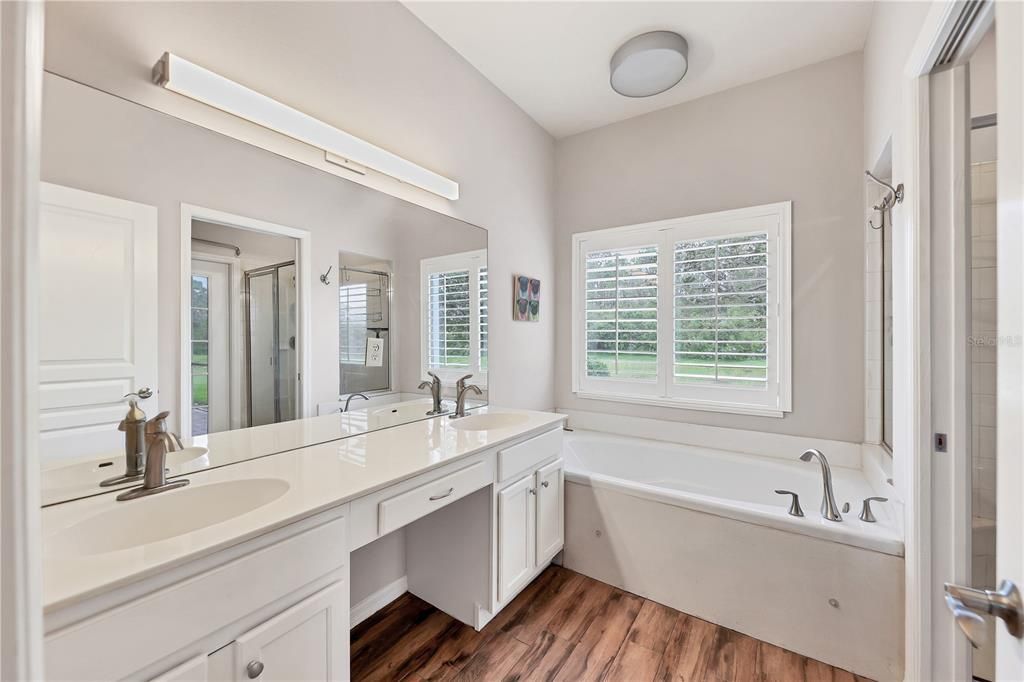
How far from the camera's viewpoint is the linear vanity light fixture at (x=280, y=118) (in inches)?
50.1

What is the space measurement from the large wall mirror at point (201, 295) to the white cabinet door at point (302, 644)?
56 centimetres

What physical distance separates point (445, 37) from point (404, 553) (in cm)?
258

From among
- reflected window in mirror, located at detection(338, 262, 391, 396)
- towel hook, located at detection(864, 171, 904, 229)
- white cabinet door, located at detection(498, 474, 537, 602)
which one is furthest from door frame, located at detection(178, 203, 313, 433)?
towel hook, located at detection(864, 171, 904, 229)

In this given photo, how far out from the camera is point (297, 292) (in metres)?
1.58

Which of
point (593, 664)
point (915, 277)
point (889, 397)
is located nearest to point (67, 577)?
point (593, 664)

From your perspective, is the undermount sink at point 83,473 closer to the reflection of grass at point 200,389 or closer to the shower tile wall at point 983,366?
the reflection of grass at point 200,389

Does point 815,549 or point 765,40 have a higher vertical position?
point 765,40

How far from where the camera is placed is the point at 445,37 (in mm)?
2238

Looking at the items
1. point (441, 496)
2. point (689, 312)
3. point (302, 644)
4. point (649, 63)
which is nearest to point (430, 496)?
point (441, 496)

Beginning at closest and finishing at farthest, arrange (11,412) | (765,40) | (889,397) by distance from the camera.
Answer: (11,412), (889,397), (765,40)

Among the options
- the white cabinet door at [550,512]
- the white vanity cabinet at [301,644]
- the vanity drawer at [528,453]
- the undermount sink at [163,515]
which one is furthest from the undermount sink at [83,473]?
the white cabinet door at [550,512]

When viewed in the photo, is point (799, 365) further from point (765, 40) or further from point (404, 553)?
point (404, 553)

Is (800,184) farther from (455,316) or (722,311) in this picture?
(455,316)

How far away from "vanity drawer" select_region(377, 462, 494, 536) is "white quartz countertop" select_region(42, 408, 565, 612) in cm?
6
